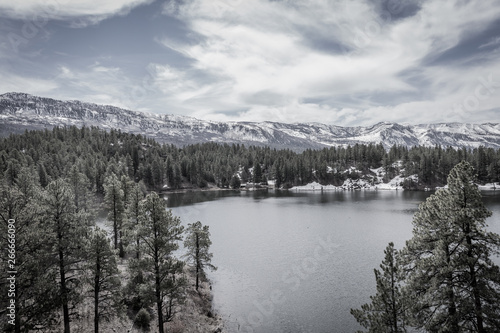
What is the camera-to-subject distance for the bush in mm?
29516

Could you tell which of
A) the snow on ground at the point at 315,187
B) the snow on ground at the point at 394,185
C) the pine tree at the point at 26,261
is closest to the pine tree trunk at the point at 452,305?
the pine tree at the point at 26,261

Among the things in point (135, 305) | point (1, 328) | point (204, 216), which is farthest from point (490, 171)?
point (1, 328)

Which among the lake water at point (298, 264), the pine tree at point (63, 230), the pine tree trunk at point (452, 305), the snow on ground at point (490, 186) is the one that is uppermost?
the pine tree at point (63, 230)

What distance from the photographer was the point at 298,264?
5062 cm

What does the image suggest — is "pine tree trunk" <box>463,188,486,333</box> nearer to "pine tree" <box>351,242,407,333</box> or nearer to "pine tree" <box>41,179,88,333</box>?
"pine tree" <box>351,242,407,333</box>

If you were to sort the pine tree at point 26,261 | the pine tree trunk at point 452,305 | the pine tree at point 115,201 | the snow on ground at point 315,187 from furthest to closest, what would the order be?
1. the snow on ground at point 315,187
2. the pine tree at point 115,201
3. the pine tree at point 26,261
4. the pine tree trunk at point 452,305

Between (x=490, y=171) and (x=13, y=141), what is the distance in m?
280

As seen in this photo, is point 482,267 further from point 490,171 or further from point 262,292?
point 490,171

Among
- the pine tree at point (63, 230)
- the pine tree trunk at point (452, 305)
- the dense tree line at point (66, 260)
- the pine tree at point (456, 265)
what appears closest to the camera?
the pine tree at point (456, 265)

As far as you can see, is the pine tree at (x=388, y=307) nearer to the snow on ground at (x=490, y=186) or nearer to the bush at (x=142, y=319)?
the bush at (x=142, y=319)

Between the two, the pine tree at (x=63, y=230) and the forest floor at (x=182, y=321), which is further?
the forest floor at (x=182, y=321)

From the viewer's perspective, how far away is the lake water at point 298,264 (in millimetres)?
34094

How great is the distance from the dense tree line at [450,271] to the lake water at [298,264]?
13.4m

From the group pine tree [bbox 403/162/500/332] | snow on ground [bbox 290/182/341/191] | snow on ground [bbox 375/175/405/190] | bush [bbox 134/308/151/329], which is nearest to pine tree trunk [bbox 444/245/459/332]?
pine tree [bbox 403/162/500/332]
